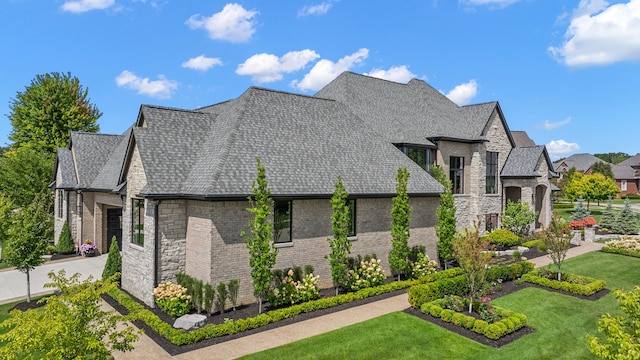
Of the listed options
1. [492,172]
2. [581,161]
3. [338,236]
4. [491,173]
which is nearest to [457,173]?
[491,173]

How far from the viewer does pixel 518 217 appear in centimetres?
3122

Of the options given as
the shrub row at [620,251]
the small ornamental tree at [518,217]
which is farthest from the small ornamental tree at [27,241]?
the shrub row at [620,251]

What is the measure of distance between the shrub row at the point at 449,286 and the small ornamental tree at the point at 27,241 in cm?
1719

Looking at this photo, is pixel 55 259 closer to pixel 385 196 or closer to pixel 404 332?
pixel 385 196

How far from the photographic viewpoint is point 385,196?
20.3 m

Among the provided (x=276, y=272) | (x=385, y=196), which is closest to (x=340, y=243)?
(x=276, y=272)

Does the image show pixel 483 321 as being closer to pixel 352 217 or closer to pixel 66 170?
pixel 352 217

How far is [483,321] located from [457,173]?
18.0m

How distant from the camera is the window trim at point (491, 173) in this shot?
31703 millimetres

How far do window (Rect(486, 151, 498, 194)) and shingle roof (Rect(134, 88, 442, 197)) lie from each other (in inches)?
410

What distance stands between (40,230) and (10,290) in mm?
4983

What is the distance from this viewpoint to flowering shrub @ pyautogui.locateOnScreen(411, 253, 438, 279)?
20.1 m

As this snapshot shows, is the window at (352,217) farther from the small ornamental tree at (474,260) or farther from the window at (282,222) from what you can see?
the small ornamental tree at (474,260)

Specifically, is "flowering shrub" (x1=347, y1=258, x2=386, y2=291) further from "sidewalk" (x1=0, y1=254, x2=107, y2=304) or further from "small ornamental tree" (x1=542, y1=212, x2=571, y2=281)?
"sidewalk" (x1=0, y1=254, x2=107, y2=304)
